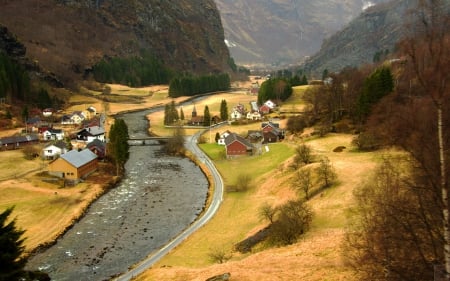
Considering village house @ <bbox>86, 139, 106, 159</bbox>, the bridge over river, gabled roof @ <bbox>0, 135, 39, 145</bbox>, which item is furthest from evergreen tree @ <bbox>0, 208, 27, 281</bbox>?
the bridge over river

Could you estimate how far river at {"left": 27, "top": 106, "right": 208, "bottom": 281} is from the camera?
3759cm

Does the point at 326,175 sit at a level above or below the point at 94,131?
below

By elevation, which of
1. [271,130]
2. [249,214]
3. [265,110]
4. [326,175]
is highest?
[265,110]

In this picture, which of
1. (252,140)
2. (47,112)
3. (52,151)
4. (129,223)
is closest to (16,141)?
(52,151)

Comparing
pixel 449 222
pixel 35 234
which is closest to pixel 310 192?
pixel 35 234

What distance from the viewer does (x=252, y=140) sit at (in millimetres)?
88062

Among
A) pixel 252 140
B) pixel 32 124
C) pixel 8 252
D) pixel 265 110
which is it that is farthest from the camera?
pixel 265 110

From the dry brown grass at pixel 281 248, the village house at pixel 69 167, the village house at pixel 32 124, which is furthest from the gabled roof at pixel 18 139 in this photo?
the dry brown grass at pixel 281 248

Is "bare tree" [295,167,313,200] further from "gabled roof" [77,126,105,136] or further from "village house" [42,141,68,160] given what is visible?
"gabled roof" [77,126,105,136]

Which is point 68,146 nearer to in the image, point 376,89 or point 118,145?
point 118,145

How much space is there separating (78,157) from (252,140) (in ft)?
120

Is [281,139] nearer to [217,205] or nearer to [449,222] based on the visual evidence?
[217,205]

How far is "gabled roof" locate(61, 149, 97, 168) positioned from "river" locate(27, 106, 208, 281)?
21.5 feet

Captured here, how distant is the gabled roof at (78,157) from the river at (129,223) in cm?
654
